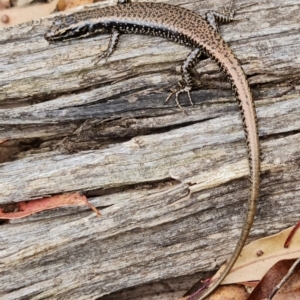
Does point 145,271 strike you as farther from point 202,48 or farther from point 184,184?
point 202,48

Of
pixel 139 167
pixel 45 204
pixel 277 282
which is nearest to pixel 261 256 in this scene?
pixel 277 282

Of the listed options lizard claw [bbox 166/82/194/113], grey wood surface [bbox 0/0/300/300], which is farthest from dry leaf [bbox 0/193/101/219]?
lizard claw [bbox 166/82/194/113]

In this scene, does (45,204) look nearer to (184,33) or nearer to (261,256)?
(261,256)

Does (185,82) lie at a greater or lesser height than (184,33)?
lesser

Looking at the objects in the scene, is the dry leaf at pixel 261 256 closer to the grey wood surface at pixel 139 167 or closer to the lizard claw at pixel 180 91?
the grey wood surface at pixel 139 167

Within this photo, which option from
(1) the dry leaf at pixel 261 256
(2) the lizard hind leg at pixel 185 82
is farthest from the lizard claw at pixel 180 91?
(1) the dry leaf at pixel 261 256
